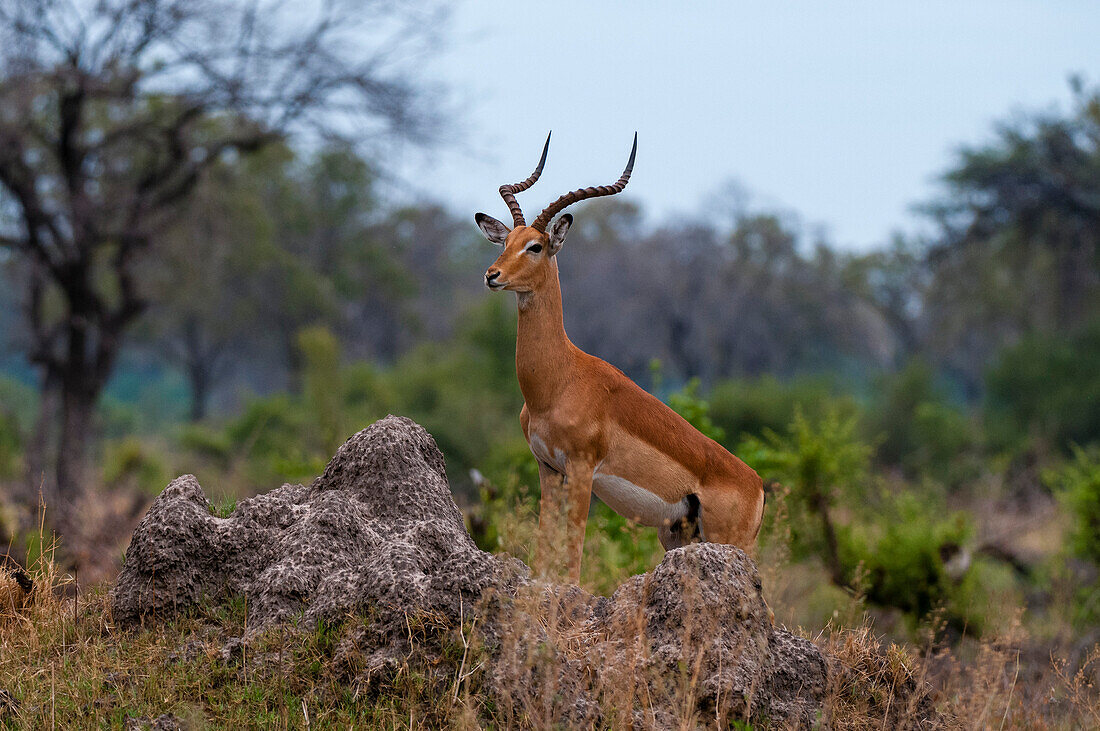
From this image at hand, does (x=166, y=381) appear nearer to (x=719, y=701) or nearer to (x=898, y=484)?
(x=898, y=484)

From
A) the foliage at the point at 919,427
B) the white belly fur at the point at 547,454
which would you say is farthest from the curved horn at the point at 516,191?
the foliage at the point at 919,427

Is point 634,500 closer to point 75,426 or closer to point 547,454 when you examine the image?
point 547,454

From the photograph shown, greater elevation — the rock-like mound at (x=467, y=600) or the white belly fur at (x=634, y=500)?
the white belly fur at (x=634, y=500)

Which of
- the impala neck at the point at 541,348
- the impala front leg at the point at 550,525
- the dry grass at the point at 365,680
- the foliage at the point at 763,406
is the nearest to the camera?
the dry grass at the point at 365,680

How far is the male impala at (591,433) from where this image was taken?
536cm

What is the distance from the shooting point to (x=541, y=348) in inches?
217

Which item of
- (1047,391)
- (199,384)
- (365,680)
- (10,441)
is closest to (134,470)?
(10,441)

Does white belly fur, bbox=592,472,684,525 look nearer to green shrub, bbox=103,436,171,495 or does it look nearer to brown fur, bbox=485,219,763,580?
brown fur, bbox=485,219,763,580

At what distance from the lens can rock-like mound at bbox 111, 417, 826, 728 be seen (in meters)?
3.98

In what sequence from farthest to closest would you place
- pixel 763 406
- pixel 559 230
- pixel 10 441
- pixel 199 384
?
pixel 199 384 < pixel 763 406 < pixel 10 441 < pixel 559 230

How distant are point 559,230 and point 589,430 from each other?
3.62ft

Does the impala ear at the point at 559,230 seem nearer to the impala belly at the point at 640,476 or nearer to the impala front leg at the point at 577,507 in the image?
the impala belly at the point at 640,476

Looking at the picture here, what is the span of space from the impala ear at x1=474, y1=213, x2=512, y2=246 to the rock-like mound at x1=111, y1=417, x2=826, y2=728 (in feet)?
4.40

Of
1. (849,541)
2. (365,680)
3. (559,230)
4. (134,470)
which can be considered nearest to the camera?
(365,680)
